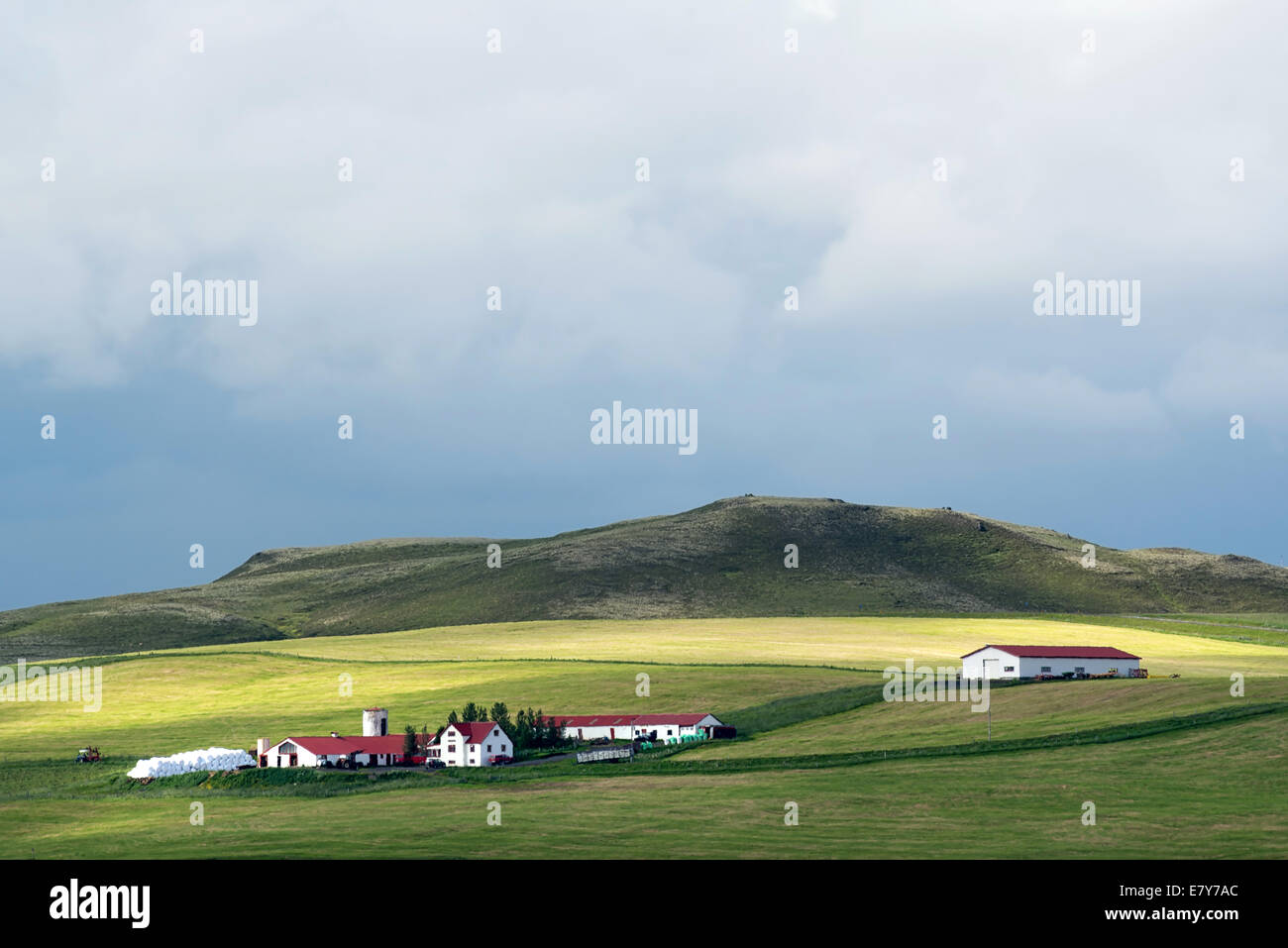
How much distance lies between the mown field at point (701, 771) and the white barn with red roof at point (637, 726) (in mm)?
3566

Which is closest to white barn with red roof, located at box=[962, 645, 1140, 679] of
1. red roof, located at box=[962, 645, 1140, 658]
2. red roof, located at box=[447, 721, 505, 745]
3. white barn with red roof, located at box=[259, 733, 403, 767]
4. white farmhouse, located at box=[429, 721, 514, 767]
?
red roof, located at box=[962, 645, 1140, 658]

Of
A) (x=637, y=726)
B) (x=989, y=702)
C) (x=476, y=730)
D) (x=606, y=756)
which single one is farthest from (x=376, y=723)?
(x=989, y=702)

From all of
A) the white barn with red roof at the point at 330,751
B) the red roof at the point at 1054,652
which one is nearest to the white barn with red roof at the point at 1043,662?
the red roof at the point at 1054,652

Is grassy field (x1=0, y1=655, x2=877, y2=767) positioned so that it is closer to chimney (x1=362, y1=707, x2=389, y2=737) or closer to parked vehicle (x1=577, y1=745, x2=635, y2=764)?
chimney (x1=362, y1=707, x2=389, y2=737)

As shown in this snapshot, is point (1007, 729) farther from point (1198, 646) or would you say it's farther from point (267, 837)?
point (1198, 646)

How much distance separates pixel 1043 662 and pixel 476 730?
168 feet

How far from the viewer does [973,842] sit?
169 feet

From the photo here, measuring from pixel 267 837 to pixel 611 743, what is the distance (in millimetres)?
41833

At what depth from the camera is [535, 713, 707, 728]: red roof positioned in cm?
9862

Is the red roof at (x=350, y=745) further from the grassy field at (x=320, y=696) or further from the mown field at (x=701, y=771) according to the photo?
the grassy field at (x=320, y=696)

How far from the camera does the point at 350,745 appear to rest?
93438mm

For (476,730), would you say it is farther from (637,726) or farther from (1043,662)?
(1043,662)
